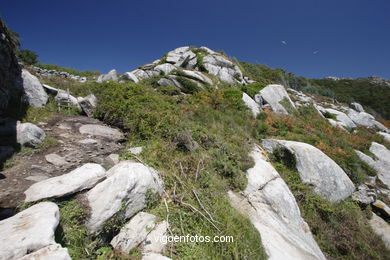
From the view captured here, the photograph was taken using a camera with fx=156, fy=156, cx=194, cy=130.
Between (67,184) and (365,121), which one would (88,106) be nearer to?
(67,184)

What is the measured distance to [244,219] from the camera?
3.71 m

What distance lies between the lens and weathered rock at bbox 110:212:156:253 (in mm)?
2801

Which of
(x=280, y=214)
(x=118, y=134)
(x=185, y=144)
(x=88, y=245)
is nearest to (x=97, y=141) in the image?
(x=118, y=134)

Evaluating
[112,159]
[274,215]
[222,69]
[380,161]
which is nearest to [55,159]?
[112,159]

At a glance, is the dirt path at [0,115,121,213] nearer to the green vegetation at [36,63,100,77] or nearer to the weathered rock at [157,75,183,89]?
the weathered rock at [157,75,183,89]

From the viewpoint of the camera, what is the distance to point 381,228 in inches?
235

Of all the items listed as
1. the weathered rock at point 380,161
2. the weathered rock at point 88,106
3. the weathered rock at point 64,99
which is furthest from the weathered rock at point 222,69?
the weathered rock at point 64,99

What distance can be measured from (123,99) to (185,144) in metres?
4.15

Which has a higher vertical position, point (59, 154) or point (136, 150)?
point (136, 150)

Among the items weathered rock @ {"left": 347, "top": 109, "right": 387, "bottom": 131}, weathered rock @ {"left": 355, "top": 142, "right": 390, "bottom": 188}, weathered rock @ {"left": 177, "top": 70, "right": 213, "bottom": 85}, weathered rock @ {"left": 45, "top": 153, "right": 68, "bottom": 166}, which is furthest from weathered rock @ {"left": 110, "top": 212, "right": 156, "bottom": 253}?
weathered rock @ {"left": 347, "top": 109, "right": 387, "bottom": 131}

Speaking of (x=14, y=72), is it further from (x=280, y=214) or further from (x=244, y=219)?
(x=280, y=214)

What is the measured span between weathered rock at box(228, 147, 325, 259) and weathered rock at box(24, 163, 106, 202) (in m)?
3.53

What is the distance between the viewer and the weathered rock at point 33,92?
678cm

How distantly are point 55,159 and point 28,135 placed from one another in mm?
1301
